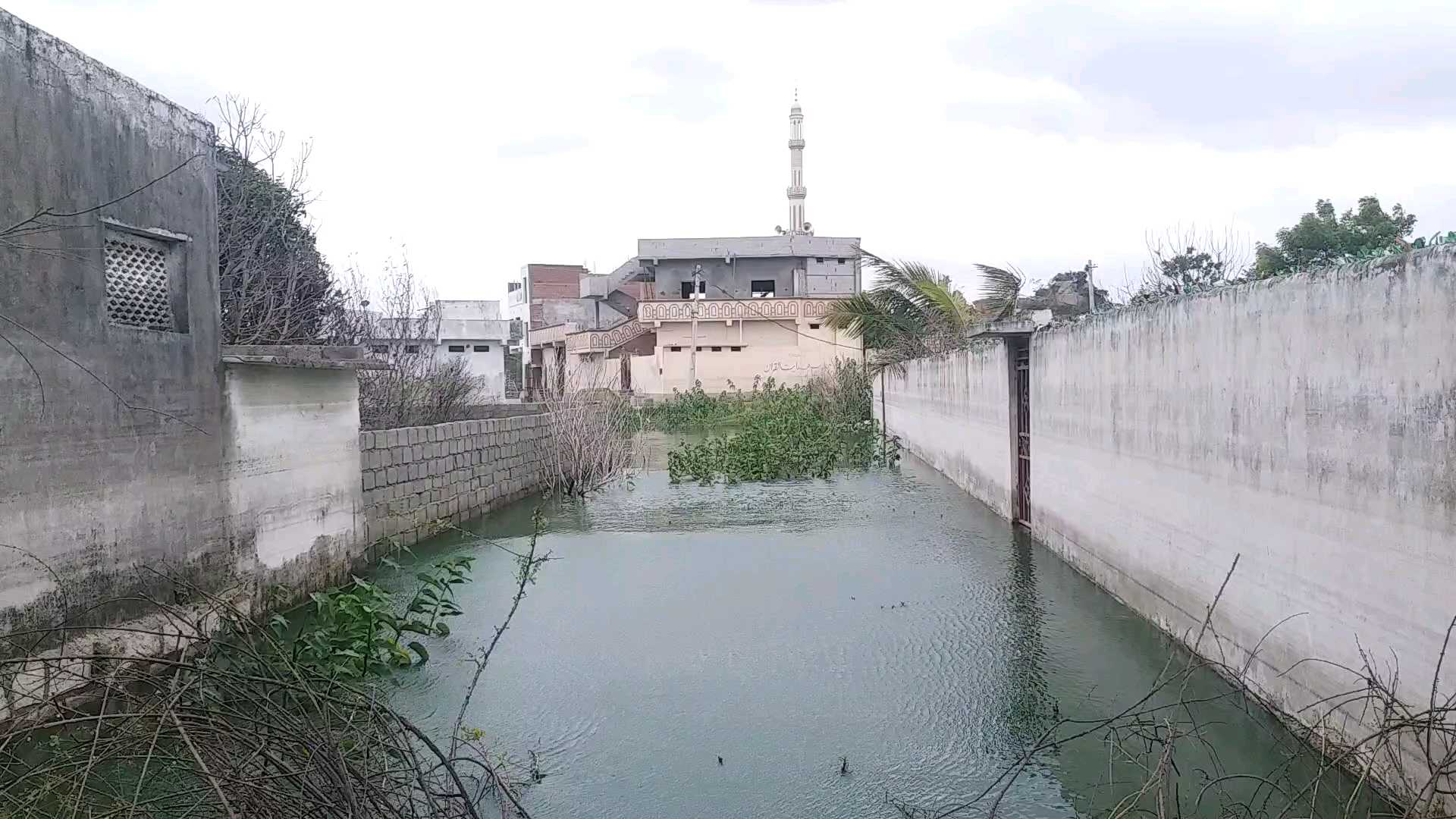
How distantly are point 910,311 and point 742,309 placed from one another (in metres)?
17.2

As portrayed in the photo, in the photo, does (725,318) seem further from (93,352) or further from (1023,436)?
(93,352)

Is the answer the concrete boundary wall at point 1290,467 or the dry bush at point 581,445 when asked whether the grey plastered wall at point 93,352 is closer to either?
the concrete boundary wall at point 1290,467

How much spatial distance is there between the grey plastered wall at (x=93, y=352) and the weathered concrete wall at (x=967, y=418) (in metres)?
8.96

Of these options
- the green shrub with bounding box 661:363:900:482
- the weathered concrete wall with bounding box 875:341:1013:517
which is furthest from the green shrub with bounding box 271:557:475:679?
the green shrub with bounding box 661:363:900:482

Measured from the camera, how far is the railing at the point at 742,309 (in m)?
40.6

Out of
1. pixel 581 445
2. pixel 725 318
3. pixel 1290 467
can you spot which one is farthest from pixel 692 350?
pixel 1290 467

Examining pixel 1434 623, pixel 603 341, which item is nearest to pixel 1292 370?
pixel 1434 623

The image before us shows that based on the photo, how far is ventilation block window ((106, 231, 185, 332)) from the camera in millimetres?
6797

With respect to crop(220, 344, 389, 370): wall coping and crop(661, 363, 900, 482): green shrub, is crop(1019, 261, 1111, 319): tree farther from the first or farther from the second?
crop(220, 344, 389, 370): wall coping

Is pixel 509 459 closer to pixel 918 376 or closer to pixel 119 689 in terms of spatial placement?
pixel 918 376

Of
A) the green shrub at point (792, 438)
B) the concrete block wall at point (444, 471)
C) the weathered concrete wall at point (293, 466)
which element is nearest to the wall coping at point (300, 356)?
the weathered concrete wall at point (293, 466)

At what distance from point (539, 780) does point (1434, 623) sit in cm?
424

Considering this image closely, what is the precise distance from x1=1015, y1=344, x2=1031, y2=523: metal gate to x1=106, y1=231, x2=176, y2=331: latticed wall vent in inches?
346

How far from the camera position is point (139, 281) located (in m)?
7.07
